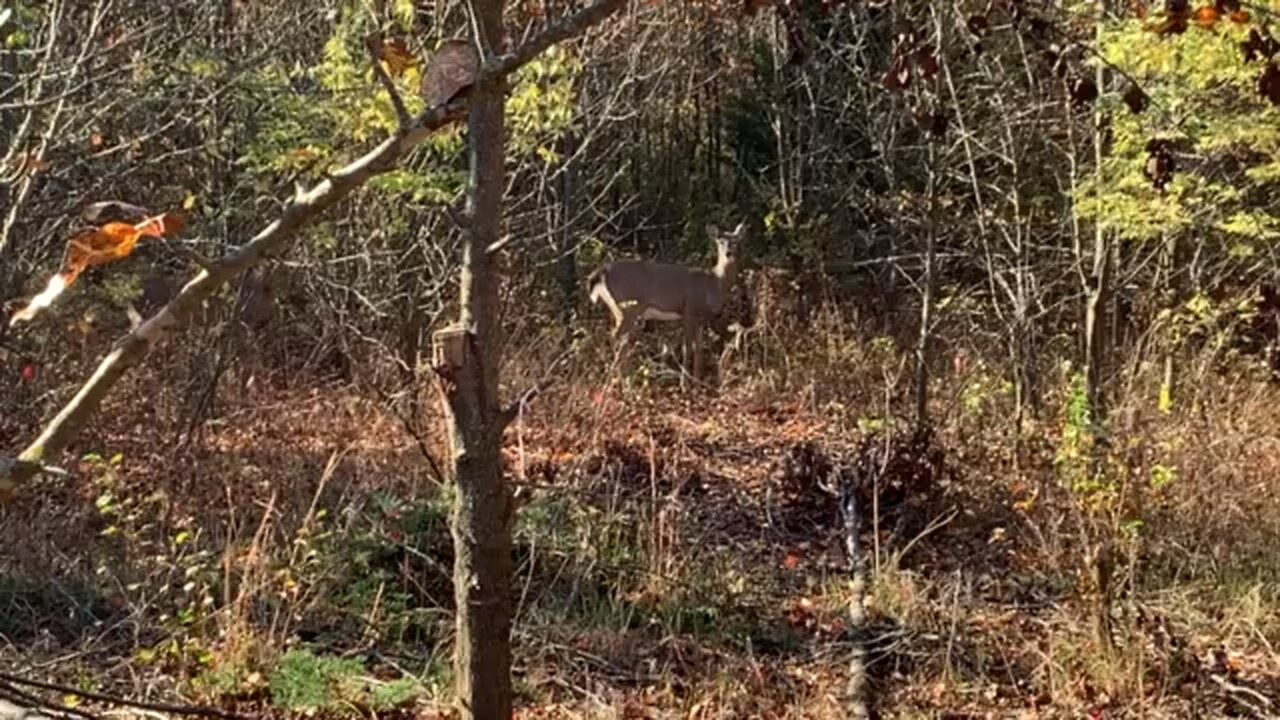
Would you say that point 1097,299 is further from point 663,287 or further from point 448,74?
point 448,74

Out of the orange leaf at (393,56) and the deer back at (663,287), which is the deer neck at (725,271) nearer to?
the deer back at (663,287)

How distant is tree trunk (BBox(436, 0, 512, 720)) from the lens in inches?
145

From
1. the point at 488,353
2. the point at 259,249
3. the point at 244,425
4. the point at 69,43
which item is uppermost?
the point at 69,43

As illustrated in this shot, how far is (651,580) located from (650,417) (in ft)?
14.5

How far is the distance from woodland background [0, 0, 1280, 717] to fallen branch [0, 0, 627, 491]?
1.30 meters

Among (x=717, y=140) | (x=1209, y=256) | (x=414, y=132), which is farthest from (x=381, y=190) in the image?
(x=717, y=140)

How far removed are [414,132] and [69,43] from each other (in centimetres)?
581

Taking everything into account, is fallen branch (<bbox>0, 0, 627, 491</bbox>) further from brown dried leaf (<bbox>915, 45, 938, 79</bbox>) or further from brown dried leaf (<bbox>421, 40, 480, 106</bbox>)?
brown dried leaf (<bbox>915, 45, 938, 79</bbox>)

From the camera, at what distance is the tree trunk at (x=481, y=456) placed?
3.67 m

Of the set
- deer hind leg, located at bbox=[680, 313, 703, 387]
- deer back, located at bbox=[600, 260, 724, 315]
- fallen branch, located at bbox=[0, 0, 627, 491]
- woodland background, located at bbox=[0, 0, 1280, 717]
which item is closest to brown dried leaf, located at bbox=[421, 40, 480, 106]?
fallen branch, located at bbox=[0, 0, 627, 491]

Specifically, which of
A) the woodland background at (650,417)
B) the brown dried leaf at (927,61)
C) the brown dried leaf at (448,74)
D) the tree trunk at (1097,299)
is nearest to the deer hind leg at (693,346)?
the woodland background at (650,417)

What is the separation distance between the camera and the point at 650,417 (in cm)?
1089

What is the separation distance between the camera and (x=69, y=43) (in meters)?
6.41

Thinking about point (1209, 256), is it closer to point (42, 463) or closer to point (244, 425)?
point (244, 425)
